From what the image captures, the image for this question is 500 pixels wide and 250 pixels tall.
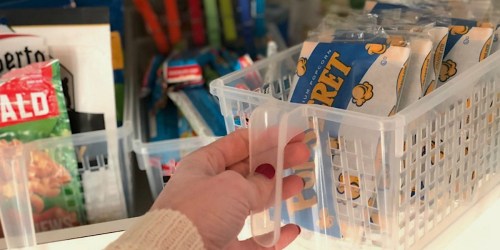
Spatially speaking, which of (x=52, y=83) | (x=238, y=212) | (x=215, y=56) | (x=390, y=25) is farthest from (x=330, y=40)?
(x=215, y=56)

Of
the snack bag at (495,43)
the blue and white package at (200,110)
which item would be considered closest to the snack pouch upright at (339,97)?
the snack bag at (495,43)

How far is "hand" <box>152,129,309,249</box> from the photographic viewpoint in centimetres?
53

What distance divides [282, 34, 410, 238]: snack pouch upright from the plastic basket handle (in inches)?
1.4

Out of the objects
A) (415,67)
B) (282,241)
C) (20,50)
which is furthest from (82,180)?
(415,67)

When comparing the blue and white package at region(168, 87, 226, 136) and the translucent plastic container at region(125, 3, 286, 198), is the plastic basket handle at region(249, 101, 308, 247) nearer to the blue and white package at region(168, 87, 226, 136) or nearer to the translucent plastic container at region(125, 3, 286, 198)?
the translucent plastic container at region(125, 3, 286, 198)

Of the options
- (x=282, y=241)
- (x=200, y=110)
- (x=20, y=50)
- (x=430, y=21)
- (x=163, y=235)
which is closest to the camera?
(x=163, y=235)

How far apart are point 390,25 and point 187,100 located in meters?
0.39

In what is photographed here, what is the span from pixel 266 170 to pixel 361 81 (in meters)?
0.13

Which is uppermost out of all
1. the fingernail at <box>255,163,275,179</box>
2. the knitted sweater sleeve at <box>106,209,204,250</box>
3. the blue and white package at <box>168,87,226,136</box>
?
the fingernail at <box>255,163,275,179</box>

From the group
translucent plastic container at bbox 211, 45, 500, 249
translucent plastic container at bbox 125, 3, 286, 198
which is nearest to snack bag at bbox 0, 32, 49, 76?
translucent plastic container at bbox 125, 3, 286, 198

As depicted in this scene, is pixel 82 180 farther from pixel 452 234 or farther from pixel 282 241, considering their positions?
pixel 452 234

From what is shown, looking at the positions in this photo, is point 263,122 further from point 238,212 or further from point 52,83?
point 52,83

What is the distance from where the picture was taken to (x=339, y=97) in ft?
2.13

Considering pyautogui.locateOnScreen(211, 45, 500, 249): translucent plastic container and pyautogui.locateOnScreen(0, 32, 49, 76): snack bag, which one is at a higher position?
pyautogui.locateOnScreen(0, 32, 49, 76): snack bag
